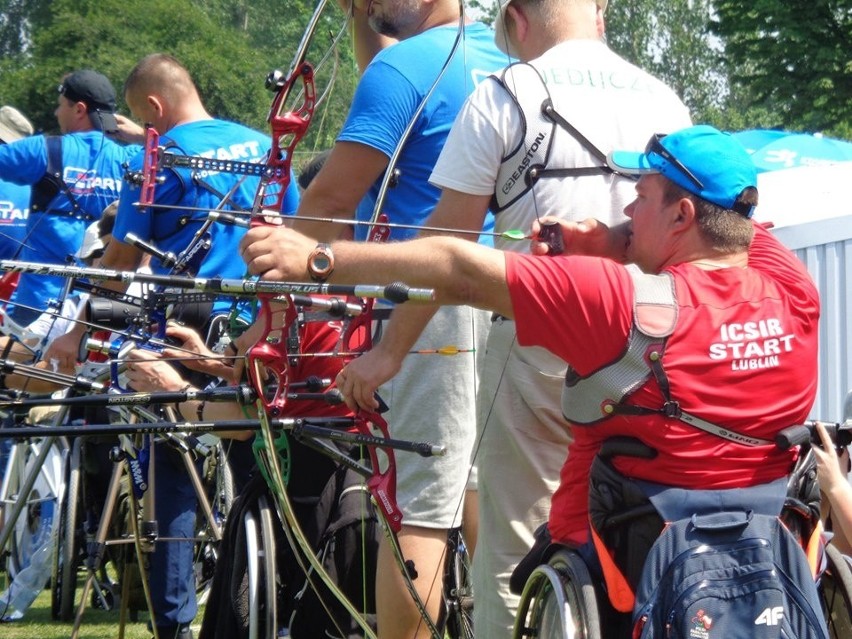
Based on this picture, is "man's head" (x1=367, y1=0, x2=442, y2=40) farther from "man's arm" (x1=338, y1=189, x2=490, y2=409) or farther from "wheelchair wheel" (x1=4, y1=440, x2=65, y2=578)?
"wheelchair wheel" (x1=4, y1=440, x2=65, y2=578)

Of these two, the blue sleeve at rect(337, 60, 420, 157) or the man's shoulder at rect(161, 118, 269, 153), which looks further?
the man's shoulder at rect(161, 118, 269, 153)

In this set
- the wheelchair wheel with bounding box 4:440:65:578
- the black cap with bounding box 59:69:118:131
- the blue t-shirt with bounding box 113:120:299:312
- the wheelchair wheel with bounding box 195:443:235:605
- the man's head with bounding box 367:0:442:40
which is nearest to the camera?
the man's head with bounding box 367:0:442:40

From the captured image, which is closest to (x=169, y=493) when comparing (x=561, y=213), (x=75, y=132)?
(x=561, y=213)

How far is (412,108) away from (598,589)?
1577 millimetres

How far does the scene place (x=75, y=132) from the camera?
294 inches

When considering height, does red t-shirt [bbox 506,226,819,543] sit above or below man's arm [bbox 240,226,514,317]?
below

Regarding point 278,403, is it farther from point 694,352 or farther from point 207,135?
point 207,135

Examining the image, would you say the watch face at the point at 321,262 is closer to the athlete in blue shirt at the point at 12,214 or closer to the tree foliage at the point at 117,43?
the athlete in blue shirt at the point at 12,214

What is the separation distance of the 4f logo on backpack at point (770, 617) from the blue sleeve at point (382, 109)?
169 cm

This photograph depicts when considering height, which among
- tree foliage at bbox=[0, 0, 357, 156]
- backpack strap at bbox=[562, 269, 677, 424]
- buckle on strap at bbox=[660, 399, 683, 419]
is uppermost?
tree foliage at bbox=[0, 0, 357, 156]

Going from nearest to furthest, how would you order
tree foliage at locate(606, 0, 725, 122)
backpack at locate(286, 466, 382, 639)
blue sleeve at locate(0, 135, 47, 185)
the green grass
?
backpack at locate(286, 466, 382, 639)
the green grass
blue sleeve at locate(0, 135, 47, 185)
tree foliage at locate(606, 0, 725, 122)

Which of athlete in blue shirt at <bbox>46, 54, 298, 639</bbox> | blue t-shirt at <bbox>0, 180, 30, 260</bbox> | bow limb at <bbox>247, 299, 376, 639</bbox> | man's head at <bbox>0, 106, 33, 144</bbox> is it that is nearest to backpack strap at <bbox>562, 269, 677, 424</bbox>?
bow limb at <bbox>247, 299, 376, 639</bbox>

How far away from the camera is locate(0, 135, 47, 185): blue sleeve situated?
708cm

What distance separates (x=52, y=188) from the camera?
7.19 meters
